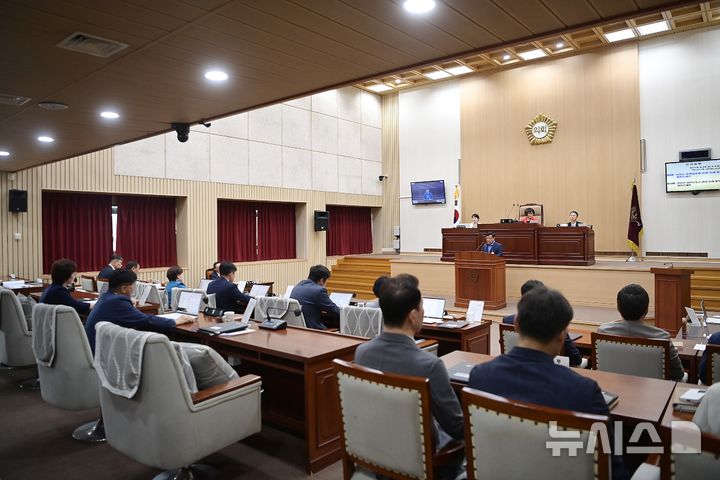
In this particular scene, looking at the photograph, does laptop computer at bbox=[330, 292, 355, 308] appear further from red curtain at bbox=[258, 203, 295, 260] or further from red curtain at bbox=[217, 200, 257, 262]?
red curtain at bbox=[258, 203, 295, 260]

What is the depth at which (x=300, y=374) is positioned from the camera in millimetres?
3217

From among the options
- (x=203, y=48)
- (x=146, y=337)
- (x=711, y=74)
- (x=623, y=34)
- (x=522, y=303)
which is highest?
(x=623, y=34)

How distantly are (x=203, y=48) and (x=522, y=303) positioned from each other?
2292 mm

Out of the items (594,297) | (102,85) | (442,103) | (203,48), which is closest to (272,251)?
(442,103)

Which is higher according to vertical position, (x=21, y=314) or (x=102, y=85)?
(x=102, y=85)

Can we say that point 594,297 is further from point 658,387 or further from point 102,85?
point 102,85

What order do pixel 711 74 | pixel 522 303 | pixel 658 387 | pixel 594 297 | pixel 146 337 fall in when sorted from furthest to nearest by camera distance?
pixel 711 74 < pixel 594 297 < pixel 146 337 < pixel 658 387 < pixel 522 303

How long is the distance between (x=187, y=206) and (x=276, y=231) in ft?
9.15

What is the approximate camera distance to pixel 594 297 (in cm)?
873

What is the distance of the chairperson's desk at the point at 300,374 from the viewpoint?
297cm

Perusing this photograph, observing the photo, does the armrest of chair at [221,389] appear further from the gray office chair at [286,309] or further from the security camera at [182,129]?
the security camera at [182,129]

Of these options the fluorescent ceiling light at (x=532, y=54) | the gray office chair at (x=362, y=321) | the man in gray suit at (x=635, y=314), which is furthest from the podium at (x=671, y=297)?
the fluorescent ceiling light at (x=532, y=54)

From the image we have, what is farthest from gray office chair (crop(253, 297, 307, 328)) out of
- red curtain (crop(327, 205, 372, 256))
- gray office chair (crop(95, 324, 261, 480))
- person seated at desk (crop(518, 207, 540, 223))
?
red curtain (crop(327, 205, 372, 256))

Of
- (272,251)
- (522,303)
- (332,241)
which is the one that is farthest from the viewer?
(332,241)
